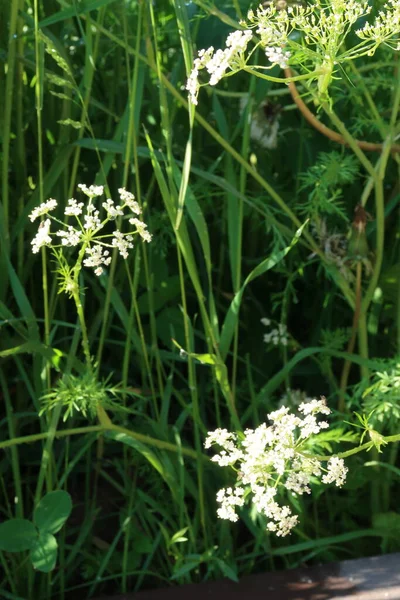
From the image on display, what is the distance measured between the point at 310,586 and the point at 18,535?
13.9 inches

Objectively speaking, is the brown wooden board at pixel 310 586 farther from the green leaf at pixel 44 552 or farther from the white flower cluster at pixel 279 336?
the white flower cluster at pixel 279 336

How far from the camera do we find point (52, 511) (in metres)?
0.97

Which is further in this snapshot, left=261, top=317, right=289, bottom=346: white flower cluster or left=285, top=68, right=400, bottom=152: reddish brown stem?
left=261, top=317, right=289, bottom=346: white flower cluster

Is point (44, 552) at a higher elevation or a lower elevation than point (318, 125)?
lower

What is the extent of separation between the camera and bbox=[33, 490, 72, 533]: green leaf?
0.96 meters

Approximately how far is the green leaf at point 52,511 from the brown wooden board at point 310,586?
0.47ft

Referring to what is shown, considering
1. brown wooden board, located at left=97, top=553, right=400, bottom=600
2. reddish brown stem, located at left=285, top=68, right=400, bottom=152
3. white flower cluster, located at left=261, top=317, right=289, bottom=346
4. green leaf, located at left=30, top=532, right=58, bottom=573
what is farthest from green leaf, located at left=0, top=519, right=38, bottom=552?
reddish brown stem, located at left=285, top=68, right=400, bottom=152

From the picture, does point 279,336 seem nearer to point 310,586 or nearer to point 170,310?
point 170,310

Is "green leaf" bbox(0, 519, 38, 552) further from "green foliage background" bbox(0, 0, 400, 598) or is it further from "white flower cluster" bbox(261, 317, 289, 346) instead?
"white flower cluster" bbox(261, 317, 289, 346)

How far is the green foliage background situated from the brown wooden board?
2cm

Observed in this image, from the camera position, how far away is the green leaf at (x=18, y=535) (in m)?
0.97

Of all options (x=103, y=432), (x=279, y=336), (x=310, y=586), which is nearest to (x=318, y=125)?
(x=279, y=336)

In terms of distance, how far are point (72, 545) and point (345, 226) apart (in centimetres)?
58

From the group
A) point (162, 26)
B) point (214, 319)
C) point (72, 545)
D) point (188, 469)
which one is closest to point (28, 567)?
point (72, 545)
